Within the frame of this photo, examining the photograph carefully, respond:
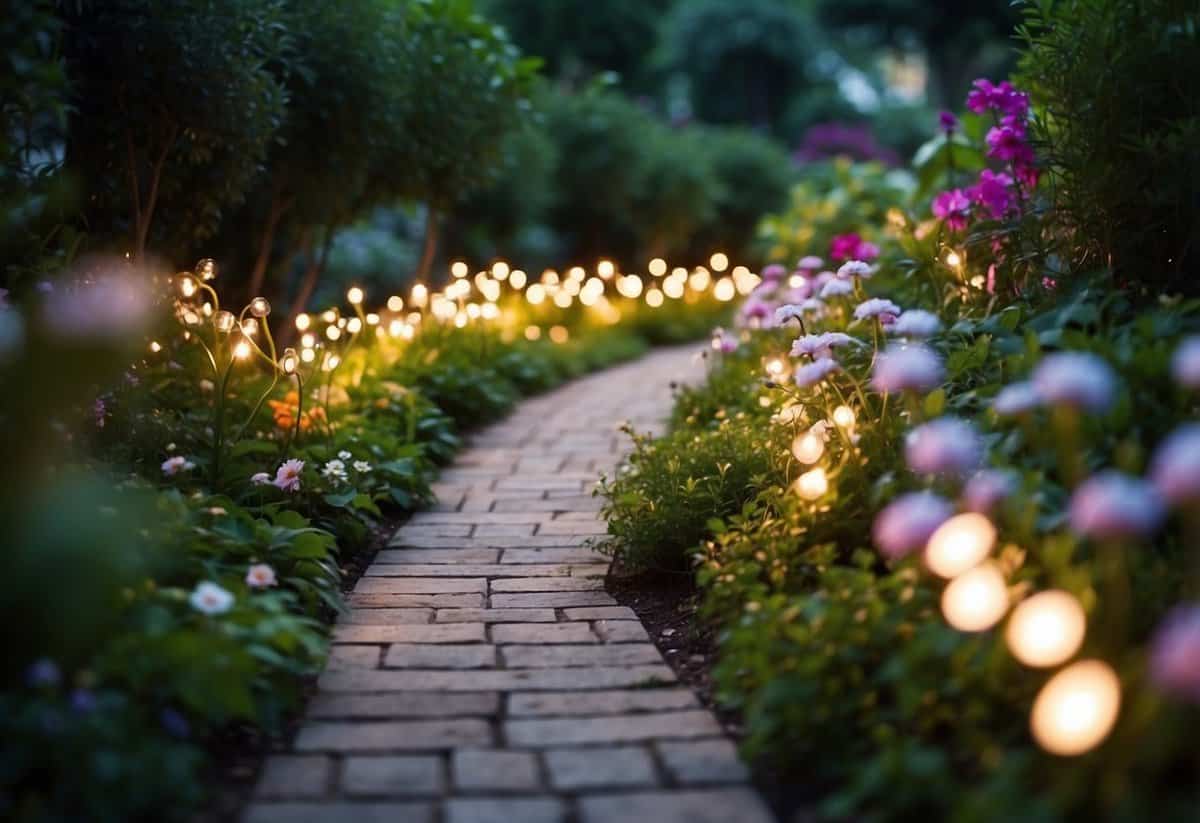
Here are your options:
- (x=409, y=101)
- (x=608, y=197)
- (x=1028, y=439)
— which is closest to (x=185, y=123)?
(x=409, y=101)

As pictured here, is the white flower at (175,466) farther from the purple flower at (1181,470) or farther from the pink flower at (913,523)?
the purple flower at (1181,470)

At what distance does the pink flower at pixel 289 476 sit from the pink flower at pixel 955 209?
2.58 meters

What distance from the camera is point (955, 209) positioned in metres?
4.43

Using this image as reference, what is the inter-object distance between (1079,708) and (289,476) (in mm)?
2446

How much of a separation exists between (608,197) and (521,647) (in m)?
8.93

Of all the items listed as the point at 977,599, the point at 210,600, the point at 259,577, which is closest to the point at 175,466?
the point at 259,577

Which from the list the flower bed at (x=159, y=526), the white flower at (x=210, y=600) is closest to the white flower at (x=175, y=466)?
the flower bed at (x=159, y=526)

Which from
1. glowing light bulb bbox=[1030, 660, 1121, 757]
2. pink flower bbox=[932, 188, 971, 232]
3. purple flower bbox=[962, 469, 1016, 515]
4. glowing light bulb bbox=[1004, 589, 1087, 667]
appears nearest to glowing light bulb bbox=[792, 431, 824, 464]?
purple flower bbox=[962, 469, 1016, 515]

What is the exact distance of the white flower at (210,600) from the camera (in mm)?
2322

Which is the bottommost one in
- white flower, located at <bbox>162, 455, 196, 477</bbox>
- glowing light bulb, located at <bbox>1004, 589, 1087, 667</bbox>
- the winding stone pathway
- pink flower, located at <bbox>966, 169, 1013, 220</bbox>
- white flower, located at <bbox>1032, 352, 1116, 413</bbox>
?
the winding stone pathway

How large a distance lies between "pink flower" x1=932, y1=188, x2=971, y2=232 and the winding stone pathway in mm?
1844

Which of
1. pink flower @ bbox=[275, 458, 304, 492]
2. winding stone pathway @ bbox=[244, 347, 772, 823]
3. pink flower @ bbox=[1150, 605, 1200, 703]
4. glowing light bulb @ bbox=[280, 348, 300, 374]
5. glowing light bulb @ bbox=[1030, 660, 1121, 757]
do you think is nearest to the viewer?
pink flower @ bbox=[1150, 605, 1200, 703]

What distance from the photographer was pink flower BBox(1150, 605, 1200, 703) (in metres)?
1.51

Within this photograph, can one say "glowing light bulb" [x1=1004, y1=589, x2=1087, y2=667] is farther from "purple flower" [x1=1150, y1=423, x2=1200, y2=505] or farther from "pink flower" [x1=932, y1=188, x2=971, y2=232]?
"pink flower" [x1=932, y1=188, x2=971, y2=232]
